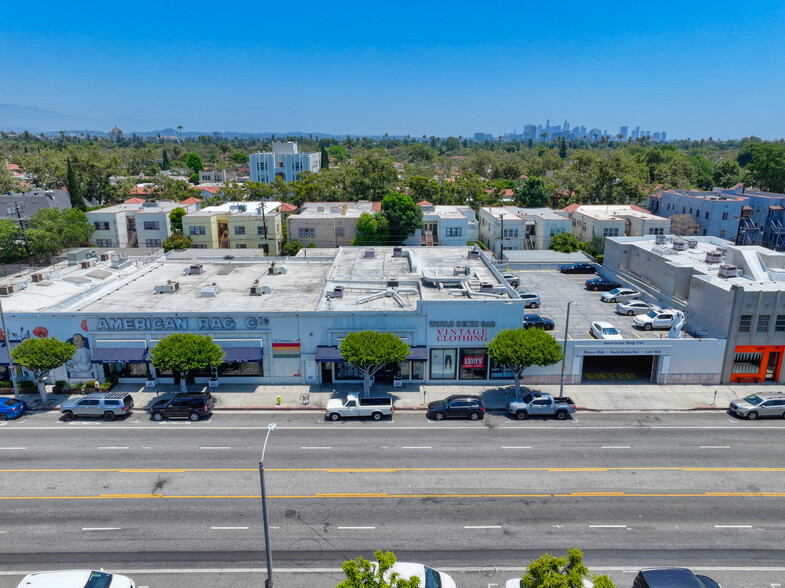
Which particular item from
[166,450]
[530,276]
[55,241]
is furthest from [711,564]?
[55,241]

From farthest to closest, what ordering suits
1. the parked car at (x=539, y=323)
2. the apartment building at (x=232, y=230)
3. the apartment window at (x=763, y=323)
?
the apartment building at (x=232, y=230)
the parked car at (x=539, y=323)
the apartment window at (x=763, y=323)

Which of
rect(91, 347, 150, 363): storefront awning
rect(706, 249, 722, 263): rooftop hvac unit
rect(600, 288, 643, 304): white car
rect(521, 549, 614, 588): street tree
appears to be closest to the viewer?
rect(521, 549, 614, 588): street tree

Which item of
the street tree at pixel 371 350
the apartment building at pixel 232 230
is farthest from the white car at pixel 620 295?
the apartment building at pixel 232 230

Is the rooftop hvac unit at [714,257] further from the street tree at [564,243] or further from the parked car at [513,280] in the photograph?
the street tree at [564,243]

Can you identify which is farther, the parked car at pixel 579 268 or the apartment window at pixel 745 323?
the parked car at pixel 579 268

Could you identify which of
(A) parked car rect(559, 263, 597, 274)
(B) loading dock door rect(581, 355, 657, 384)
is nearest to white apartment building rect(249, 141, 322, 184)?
(A) parked car rect(559, 263, 597, 274)

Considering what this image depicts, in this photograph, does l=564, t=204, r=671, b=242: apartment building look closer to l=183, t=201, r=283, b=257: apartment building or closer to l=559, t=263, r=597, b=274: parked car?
l=559, t=263, r=597, b=274: parked car

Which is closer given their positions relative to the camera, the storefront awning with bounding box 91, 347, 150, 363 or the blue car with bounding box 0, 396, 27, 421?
the blue car with bounding box 0, 396, 27, 421

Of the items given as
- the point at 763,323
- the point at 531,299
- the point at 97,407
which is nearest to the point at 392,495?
the point at 97,407
